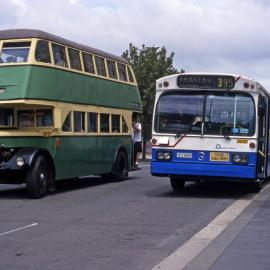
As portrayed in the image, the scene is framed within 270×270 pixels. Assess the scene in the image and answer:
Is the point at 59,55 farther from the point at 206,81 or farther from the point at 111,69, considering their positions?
the point at 111,69

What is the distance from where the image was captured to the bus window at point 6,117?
1553 centimetres

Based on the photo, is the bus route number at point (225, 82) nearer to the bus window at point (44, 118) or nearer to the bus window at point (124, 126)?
the bus window at point (44, 118)

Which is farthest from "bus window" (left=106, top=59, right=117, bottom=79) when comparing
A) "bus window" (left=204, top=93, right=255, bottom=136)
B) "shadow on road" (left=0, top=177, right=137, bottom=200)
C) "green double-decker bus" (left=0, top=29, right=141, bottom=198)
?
"bus window" (left=204, top=93, right=255, bottom=136)

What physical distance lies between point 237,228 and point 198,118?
4847 millimetres

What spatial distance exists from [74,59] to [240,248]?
30.8ft

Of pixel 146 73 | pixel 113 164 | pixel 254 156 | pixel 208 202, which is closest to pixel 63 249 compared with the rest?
pixel 208 202

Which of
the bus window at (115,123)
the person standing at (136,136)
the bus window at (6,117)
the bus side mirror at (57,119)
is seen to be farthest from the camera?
the person standing at (136,136)

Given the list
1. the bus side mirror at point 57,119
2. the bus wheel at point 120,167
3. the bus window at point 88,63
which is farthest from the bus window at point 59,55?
the bus wheel at point 120,167

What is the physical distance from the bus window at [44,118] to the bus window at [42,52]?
3.97 ft

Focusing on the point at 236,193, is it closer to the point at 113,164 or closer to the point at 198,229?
the point at 113,164

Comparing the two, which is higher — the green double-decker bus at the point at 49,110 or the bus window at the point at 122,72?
the bus window at the point at 122,72

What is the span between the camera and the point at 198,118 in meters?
15.0

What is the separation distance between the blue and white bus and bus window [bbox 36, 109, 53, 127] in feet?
8.22

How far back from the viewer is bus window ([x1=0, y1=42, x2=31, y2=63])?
1493cm
